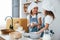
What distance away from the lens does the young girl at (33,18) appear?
1.33 meters

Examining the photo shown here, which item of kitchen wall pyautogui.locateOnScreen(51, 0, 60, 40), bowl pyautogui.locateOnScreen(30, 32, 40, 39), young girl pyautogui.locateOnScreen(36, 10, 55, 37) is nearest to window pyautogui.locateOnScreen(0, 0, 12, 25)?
bowl pyautogui.locateOnScreen(30, 32, 40, 39)

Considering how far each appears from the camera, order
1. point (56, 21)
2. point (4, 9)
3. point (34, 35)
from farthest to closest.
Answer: point (4, 9) → point (34, 35) → point (56, 21)

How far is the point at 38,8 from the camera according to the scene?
1.31 metres

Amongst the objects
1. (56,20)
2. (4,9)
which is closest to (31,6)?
(56,20)

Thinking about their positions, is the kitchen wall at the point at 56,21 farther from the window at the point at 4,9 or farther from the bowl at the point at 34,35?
the window at the point at 4,9

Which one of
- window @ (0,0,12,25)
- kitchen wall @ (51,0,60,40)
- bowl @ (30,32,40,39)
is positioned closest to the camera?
kitchen wall @ (51,0,60,40)

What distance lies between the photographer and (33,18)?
1385 mm

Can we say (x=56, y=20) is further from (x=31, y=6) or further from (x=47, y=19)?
(x=31, y=6)

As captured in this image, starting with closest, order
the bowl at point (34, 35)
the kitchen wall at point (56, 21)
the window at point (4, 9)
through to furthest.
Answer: the kitchen wall at point (56, 21)
the bowl at point (34, 35)
the window at point (4, 9)

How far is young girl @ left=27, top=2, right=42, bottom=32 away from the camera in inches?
52.3

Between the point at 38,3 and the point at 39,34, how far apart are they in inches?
13.3

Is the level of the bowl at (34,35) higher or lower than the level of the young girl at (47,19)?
lower

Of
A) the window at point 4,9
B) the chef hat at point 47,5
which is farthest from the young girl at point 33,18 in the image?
the window at point 4,9

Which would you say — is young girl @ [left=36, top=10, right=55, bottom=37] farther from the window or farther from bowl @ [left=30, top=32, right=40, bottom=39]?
the window
